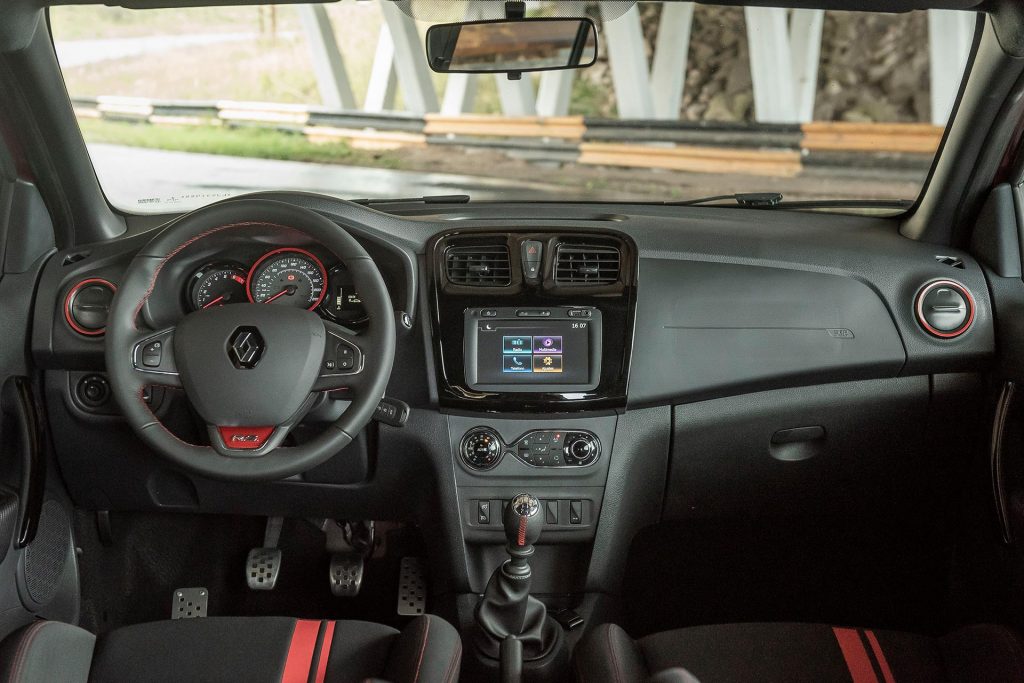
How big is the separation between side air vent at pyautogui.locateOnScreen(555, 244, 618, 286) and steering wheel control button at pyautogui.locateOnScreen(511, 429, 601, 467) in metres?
0.41

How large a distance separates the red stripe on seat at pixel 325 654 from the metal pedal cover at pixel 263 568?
44.8 inches

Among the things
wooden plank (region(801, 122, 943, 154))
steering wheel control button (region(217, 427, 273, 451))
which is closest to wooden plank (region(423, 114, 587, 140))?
wooden plank (region(801, 122, 943, 154))

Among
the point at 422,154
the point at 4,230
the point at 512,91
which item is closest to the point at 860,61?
the point at 512,91

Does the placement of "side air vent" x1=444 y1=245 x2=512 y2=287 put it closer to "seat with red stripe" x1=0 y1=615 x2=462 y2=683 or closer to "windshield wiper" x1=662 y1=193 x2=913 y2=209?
"windshield wiper" x1=662 y1=193 x2=913 y2=209

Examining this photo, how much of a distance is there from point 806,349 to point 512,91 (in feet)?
14.5

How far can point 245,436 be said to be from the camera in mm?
1949

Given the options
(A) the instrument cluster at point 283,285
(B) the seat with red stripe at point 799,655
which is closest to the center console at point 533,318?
(A) the instrument cluster at point 283,285

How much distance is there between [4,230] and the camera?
97.7 inches

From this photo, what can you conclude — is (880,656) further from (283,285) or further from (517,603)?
(283,285)

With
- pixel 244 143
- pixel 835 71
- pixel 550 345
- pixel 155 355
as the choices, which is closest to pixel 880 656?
pixel 550 345

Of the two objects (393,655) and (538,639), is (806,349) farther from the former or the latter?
(393,655)

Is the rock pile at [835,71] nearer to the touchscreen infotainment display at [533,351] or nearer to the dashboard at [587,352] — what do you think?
the dashboard at [587,352]

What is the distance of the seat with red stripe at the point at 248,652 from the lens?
5.86ft

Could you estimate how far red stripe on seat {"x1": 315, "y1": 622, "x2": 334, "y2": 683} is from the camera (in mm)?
1831
